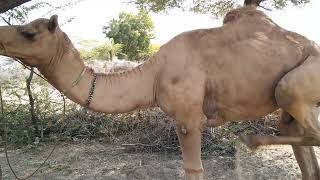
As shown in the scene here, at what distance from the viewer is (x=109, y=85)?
177 inches

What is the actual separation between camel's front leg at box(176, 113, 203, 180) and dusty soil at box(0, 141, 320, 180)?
1676mm

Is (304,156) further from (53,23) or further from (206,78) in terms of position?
(53,23)

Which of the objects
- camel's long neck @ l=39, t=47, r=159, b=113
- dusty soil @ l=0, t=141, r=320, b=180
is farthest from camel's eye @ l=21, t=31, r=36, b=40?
dusty soil @ l=0, t=141, r=320, b=180

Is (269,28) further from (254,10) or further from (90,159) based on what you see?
(90,159)

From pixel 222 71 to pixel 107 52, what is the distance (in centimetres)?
635

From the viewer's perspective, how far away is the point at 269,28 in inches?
186

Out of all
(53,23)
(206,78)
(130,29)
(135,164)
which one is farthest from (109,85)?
(130,29)

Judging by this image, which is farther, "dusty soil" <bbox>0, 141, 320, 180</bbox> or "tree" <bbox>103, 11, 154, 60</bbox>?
"tree" <bbox>103, 11, 154, 60</bbox>

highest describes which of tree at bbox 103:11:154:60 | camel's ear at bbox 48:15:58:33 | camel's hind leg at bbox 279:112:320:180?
camel's ear at bbox 48:15:58:33

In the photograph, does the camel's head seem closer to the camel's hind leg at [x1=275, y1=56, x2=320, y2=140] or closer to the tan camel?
the tan camel

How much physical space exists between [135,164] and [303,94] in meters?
2.99

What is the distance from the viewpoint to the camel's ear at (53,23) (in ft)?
13.5

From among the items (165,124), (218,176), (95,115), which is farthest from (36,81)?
(218,176)

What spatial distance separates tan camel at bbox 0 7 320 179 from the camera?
14.1ft
